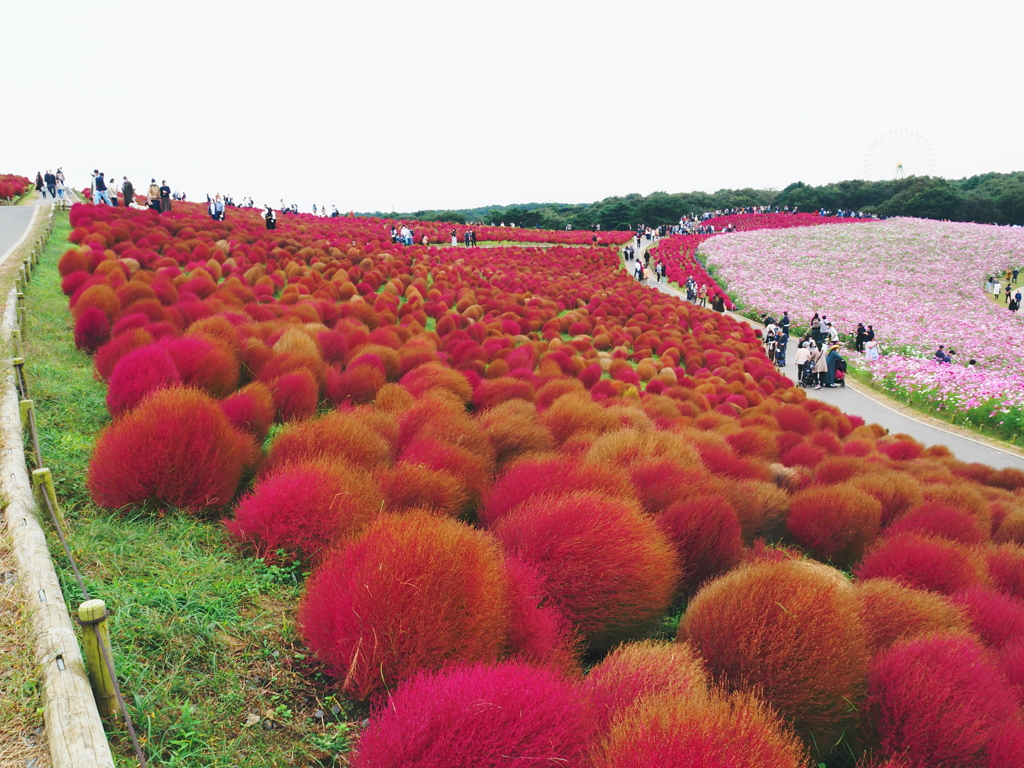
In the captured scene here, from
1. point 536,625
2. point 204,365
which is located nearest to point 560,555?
point 536,625

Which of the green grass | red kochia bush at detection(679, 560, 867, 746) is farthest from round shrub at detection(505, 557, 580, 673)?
the green grass

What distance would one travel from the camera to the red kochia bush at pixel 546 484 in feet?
12.7

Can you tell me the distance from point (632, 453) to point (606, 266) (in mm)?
26548

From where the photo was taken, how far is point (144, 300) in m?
6.59

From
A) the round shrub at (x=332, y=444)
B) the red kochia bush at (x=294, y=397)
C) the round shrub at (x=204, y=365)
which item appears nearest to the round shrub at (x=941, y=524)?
the round shrub at (x=332, y=444)

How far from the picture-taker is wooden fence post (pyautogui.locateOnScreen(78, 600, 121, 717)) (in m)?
2.03

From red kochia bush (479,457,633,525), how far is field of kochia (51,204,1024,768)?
0.02 metres

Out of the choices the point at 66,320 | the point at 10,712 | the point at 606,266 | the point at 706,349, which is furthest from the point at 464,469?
the point at 606,266

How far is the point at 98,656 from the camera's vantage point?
2098mm

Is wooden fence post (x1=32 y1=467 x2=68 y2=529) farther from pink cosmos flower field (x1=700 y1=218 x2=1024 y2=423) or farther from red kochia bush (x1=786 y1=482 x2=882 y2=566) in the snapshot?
pink cosmos flower field (x1=700 y1=218 x2=1024 y2=423)

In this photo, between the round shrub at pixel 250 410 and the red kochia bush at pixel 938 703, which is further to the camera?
the round shrub at pixel 250 410

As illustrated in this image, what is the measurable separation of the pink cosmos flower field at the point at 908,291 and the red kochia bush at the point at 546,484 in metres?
14.1

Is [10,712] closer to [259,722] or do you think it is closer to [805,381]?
[259,722]

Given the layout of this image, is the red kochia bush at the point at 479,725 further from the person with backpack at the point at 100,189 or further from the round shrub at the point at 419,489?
the person with backpack at the point at 100,189
